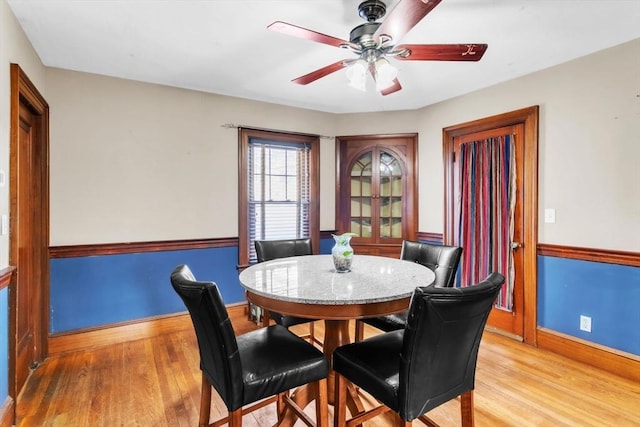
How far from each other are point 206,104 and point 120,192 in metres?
1.22

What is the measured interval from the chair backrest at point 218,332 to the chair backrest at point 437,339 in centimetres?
67

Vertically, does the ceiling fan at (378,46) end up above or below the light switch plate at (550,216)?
above

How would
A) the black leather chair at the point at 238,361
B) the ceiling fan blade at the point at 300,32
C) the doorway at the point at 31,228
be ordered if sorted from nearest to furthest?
the black leather chair at the point at 238,361 → the ceiling fan blade at the point at 300,32 → the doorway at the point at 31,228

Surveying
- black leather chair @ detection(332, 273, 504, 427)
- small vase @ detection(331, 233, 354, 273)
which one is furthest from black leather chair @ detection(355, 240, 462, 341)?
black leather chair @ detection(332, 273, 504, 427)

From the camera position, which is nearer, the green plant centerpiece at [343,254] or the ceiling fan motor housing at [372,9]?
the ceiling fan motor housing at [372,9]

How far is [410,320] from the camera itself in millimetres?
1247

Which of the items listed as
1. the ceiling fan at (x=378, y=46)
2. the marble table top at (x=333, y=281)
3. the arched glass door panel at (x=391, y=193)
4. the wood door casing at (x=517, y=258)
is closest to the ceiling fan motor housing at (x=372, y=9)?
the ceiling fan at (x=378, y=46)

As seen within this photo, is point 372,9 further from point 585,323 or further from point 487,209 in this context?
point 585,323

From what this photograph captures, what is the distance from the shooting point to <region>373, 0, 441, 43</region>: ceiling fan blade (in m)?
1.38

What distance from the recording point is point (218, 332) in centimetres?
132

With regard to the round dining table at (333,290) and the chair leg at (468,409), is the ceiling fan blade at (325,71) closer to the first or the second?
the round dining table at (333,290)

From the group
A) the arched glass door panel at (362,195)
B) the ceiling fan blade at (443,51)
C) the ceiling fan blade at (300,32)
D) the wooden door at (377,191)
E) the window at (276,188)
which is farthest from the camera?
the arched glass door panel at (362,195)

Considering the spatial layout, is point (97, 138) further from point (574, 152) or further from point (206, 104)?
point (574, 152)

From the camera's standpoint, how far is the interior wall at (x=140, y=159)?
2822 mm
